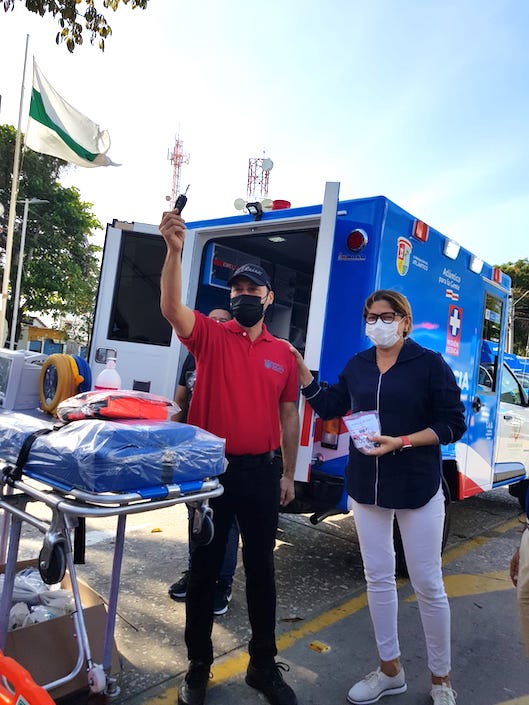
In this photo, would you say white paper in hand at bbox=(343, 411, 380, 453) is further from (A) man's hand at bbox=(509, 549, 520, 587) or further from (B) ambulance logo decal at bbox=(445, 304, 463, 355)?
(B) ambulance logo decal at bbox=(445, 304, 463, 355)

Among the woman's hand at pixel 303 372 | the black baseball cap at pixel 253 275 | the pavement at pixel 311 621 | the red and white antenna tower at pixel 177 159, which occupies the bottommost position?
the pavement at pixel 311 621

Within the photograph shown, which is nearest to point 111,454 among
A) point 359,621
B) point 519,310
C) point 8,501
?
point 8,501

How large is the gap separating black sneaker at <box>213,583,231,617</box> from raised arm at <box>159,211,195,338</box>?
187 cm

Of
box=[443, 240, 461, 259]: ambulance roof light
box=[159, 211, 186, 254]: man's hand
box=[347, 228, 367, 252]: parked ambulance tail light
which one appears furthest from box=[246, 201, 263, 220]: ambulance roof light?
box=[159, 211, 186, 254]: man's hand

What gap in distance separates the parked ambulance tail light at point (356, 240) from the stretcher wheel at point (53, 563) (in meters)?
2.47

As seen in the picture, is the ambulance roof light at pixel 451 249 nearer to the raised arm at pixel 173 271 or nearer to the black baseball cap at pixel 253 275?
the black baseball cap at pixel 253 275

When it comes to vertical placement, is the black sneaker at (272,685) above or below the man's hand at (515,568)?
below

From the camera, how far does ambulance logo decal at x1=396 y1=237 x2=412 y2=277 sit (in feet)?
11.9

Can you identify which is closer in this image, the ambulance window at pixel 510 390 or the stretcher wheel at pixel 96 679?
the stretcher wheel at pixel 96 679

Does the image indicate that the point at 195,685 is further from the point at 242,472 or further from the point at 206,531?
the point at 242,472

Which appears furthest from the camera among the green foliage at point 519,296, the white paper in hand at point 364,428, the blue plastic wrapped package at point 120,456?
the green foliage at point 519,296

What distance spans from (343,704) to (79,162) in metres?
9.95

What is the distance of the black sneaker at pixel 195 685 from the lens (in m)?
2.41

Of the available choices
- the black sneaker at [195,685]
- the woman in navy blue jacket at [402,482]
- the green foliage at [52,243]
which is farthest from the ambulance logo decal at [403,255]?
the green foliage at [52,243]
